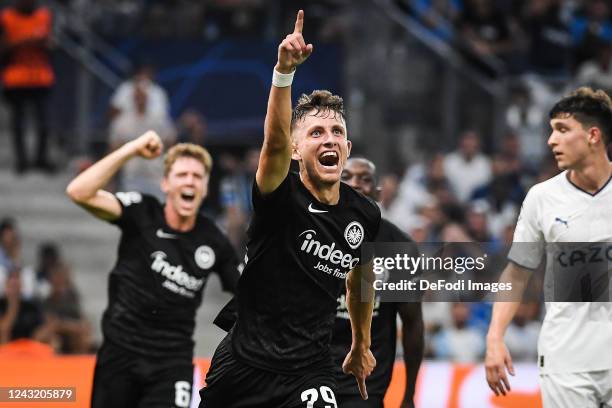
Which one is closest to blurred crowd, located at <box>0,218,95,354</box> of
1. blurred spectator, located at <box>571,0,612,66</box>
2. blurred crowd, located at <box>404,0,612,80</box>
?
blurred crowd, located at <box>404,0,612,80</box>

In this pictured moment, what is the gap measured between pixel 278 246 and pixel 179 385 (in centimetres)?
241

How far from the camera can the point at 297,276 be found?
6.33m

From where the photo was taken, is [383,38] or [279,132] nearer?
[279,132]

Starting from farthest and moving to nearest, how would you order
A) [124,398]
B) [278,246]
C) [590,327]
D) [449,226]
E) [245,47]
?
[245,47] < [449,226] < [124,398] < [590,327] < [278,246]

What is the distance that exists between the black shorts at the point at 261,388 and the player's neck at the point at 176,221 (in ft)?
7.49

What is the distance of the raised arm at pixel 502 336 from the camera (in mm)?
6996

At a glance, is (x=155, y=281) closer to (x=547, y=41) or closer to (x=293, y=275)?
(x=293, y=275)

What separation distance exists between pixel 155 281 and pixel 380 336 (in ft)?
5.37

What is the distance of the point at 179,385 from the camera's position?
8359 mm

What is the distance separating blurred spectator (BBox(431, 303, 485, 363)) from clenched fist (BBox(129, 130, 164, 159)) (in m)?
5.30

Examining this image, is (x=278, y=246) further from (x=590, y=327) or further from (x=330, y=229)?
(x=590, y=327)

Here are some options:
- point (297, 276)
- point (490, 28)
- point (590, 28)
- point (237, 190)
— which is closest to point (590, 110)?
point (297, 276)

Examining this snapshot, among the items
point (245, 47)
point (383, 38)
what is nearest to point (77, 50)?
point (245, 47)

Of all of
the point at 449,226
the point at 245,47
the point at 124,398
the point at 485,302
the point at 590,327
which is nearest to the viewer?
the point at 590,327
